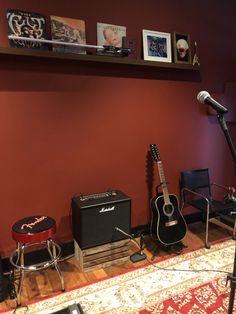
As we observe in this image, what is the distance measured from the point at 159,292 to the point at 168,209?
2.48 ft

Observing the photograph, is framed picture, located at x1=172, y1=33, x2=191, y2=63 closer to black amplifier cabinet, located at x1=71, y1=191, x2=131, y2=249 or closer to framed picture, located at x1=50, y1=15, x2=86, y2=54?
framed picture, located at x1=50, y1=15, x2=86, y2=54

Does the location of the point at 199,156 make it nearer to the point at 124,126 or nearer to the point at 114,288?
the point at 124,126

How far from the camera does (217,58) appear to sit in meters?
2.87

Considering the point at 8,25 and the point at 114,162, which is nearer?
the point at 8,25

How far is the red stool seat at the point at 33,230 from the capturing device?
1.73m

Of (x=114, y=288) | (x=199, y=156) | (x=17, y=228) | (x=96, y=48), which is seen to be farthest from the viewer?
(x=199, y=156)

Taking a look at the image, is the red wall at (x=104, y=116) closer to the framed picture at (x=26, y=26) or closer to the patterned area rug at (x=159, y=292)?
the framed picture at (x=26, y=26)

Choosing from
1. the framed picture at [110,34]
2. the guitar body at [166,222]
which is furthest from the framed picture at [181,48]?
the guitar body at [166,222]

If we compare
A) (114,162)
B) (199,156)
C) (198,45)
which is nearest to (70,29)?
(114,162)

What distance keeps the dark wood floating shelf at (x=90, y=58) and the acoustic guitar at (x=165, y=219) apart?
34.8 inches

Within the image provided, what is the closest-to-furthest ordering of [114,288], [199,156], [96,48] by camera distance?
[114,288] < [96,48] < [199,156]

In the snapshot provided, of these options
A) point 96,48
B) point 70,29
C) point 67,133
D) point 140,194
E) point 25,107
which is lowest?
point 140,194

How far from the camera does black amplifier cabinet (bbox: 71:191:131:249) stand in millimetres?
2111

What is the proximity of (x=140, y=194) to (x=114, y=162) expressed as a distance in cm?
49
